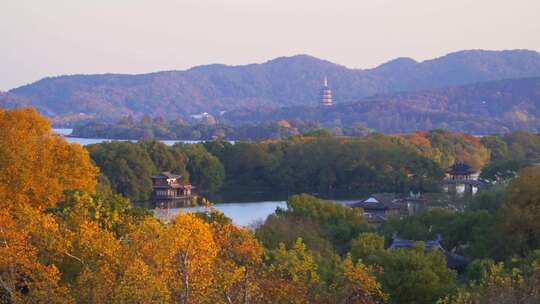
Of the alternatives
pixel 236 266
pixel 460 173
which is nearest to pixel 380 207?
pixel 460 173

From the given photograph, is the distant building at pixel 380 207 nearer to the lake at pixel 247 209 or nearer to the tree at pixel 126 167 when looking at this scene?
the lake at pixel 247 209

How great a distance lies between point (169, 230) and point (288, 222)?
34.0 feet

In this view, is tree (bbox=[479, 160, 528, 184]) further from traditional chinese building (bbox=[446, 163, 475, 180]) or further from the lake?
the lake

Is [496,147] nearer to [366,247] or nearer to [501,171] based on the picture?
[501,171]

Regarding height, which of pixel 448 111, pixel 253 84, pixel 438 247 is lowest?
pixel 448 111

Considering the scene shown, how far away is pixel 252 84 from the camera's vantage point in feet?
581

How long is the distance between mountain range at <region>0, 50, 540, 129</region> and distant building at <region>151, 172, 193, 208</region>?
10244 cm

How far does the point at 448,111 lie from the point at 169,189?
73608 mm

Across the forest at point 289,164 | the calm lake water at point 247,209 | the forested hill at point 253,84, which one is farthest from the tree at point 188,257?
the forested hill at point 253,84

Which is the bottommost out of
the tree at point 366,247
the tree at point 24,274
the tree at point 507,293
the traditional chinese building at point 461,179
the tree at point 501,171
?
the traditional chinese building at point 461,179

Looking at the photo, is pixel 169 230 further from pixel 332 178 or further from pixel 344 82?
pixel 344 82

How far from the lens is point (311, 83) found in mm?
171500

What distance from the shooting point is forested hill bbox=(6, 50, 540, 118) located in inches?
5999

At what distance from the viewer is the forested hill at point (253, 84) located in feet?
500
